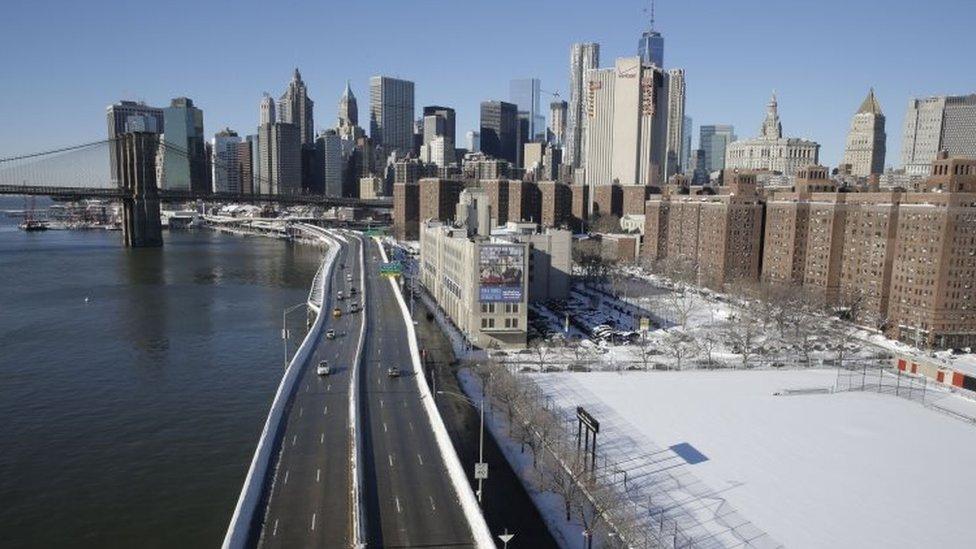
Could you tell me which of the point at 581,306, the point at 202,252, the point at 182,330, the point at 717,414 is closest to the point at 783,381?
the point at 717,414

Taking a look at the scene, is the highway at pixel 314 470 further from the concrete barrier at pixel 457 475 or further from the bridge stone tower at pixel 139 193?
the bridge stone tower at pixel 139 193

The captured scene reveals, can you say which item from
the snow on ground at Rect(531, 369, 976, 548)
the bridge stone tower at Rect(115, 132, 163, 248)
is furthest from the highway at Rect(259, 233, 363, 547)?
the bridge stone tower at Rect(115, 132, 163, 248)

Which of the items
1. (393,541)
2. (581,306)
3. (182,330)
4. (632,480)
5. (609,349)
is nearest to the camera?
(393,541)

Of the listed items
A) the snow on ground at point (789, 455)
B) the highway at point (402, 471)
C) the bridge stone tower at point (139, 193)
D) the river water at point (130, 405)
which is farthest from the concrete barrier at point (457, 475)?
the bridge stone tower at point (139, 193)

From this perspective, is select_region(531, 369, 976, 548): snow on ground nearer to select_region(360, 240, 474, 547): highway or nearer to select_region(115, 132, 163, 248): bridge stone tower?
select_region(360, 240, 474, 547): highway

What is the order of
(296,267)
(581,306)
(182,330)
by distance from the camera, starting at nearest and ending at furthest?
(182,330), (581,306), (296,267)

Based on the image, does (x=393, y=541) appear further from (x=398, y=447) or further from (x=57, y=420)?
(x=57, y=420)

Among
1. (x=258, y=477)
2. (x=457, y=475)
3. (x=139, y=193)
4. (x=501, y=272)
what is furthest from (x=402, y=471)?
(x=139, y=193)
